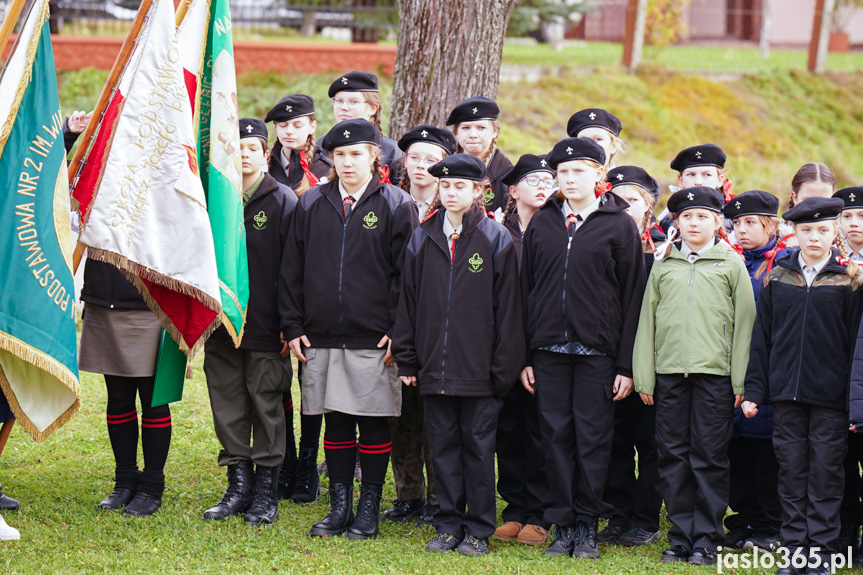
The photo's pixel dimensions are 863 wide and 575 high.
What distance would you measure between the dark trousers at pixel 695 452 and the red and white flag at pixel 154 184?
241cm

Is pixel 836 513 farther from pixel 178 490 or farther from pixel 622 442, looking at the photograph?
pixel 178 490

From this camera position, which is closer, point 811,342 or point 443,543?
point 811,342

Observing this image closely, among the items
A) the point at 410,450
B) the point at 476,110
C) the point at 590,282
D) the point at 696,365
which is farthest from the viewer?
the point at 476,110

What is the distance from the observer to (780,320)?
15.2ft

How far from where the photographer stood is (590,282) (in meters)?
4.82

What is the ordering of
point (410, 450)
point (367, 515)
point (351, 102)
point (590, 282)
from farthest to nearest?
point (351, 102) → point (410, 450) → point (367, 515) → point (590, 282)

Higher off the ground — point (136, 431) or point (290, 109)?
point (290, 109)

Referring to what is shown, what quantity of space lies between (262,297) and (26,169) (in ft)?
4.61

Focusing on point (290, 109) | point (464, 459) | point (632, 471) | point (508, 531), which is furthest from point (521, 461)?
point (290, 109)

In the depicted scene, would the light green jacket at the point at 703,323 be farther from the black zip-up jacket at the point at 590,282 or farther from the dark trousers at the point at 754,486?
the dark trousers at the point at 754,486

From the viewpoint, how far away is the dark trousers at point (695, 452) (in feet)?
15.6

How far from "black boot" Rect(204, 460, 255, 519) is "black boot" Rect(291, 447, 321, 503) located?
419mm

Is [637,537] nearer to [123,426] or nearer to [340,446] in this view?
[340,446]

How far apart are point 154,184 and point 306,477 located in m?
2.06
